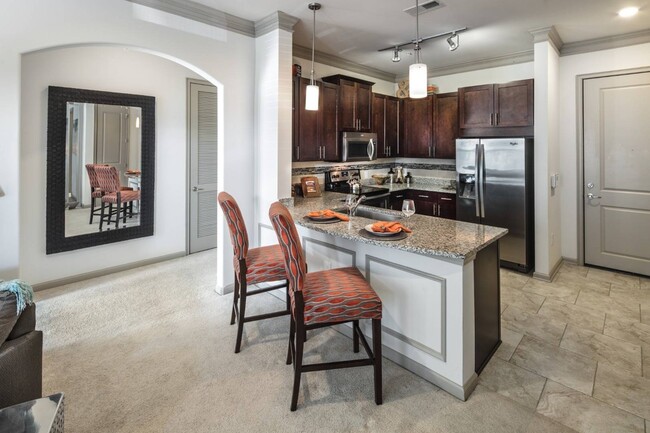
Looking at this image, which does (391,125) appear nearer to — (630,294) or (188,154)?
(188,154)

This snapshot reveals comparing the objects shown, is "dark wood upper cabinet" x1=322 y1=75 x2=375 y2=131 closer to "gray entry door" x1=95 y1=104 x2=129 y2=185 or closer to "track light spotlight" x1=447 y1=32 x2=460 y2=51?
"track light spotlight" x1=447 y1=32 x2=460 y2=51

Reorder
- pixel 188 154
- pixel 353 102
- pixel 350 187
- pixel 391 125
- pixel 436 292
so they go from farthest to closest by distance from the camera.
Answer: pixel 391 125 → pixel 350 187 → pixel 188 154 → pixel 353 102 → pixel 436 292

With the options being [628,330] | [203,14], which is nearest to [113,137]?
[203,14]

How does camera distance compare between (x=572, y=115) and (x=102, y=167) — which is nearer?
(x=102, y=167)

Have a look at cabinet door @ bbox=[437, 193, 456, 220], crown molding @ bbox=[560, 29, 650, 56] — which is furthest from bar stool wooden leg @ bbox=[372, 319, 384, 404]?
crown molding @ bbox=[560, 29, 650, 56]

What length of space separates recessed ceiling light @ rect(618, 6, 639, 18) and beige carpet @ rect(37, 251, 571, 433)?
12.0 feet

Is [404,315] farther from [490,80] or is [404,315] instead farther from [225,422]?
[490,80]

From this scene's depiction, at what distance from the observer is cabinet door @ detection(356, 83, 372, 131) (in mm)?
4934

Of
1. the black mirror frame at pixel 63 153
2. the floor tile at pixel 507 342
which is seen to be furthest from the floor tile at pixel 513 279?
the black mirror frame at pixel 63 153

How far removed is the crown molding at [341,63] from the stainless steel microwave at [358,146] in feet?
3.33

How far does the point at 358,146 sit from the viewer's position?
195 inches

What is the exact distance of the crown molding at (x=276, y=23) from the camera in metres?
3.39

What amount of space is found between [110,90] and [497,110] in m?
4.64

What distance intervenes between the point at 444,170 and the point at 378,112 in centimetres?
143
